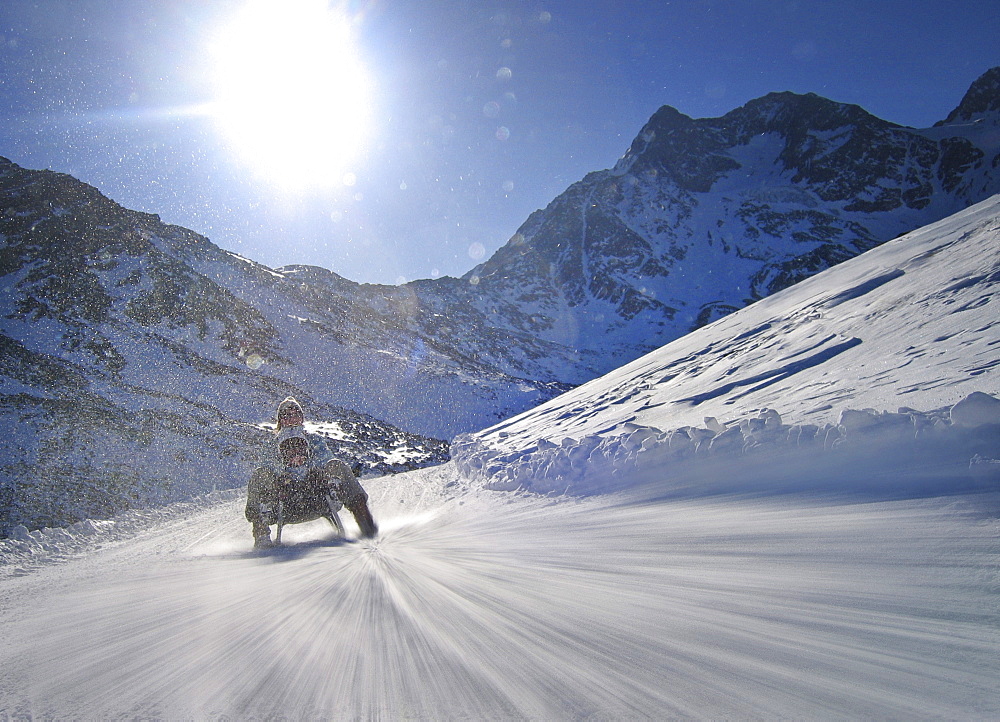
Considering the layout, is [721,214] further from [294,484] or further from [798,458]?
[294,484]

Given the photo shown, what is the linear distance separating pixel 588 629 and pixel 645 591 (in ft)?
Result: 1.39

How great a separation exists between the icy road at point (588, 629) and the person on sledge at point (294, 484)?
156 cm

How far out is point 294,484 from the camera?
15.8ft

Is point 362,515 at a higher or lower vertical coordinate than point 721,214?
lower

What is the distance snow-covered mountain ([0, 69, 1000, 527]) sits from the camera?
55.6ft

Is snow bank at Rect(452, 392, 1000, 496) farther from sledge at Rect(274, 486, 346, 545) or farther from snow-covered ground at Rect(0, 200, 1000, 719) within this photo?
sledge at Rect(274, 486, 346, 545)

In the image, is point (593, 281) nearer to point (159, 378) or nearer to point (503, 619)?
point (159, 378)

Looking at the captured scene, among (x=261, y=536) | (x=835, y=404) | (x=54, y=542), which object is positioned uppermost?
(x=835, y=404)

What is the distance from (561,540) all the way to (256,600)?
186 centimetres

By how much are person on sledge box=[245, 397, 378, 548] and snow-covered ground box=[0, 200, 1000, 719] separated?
0.40m

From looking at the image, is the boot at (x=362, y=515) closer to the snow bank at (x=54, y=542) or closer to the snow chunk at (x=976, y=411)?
the snow bank at (x=54, y=542)

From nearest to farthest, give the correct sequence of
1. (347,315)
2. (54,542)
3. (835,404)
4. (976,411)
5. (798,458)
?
(976,411) < (798,458) < (835,404) < (54,542) < (347,315)

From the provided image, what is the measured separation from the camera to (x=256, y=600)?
241cm

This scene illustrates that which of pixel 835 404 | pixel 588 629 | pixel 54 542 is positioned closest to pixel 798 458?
pixel 835 404
